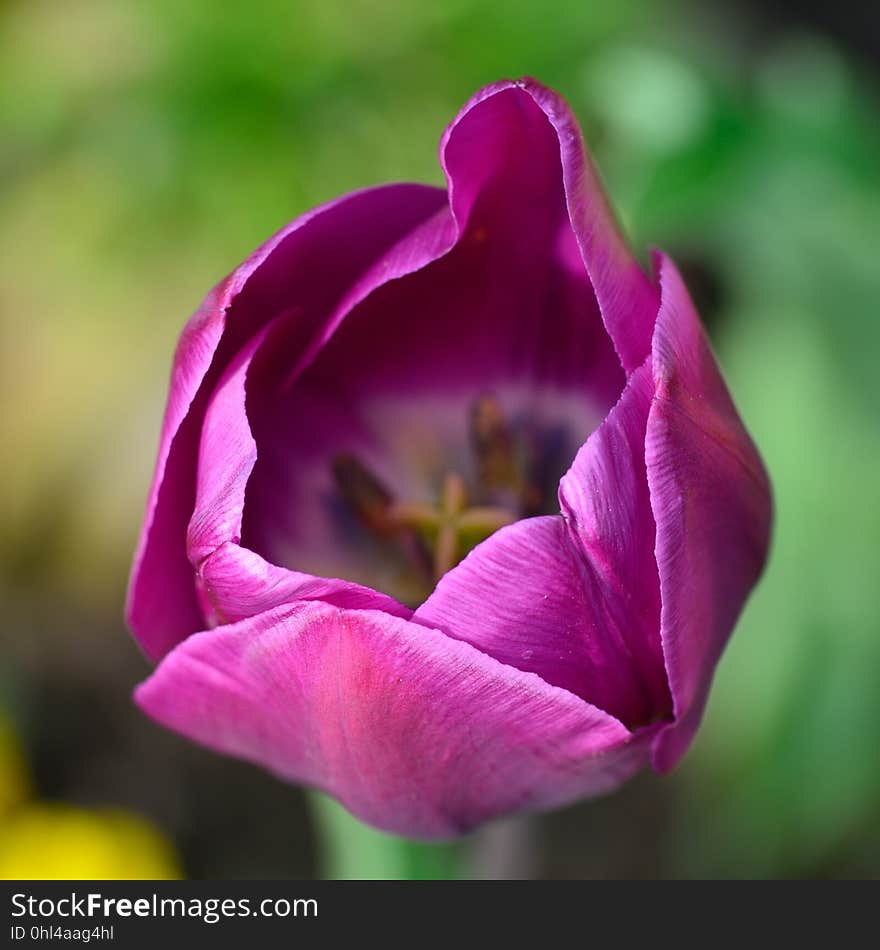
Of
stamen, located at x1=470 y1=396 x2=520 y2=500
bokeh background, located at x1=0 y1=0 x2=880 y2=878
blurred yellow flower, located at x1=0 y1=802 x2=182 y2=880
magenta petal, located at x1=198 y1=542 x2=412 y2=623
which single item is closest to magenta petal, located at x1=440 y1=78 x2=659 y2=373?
magenta petal, located at x1=198 y1=542 x2=412 y2=623

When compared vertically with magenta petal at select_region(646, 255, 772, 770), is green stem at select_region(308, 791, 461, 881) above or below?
below

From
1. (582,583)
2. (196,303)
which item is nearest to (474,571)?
(582,583)

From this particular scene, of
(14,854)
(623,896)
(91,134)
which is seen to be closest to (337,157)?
(91,134)

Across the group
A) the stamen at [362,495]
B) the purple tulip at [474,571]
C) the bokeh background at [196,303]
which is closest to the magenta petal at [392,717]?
the purple tulip at [474,571]

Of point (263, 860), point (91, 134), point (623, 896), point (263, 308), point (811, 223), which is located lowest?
point (263, 860)

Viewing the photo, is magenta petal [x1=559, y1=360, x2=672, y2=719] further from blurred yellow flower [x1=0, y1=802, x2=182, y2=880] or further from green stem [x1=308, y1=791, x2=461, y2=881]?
blurred yellow flower [x1=0, y1=802, x2=182, y2=880]

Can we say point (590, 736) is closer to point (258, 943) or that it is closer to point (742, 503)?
point (742, 503)

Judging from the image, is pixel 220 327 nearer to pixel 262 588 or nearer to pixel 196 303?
pixel 262 588
